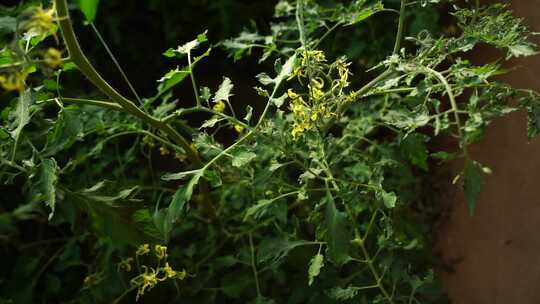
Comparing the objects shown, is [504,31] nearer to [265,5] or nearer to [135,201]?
[135,201]

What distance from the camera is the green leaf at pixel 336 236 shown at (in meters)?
0.82

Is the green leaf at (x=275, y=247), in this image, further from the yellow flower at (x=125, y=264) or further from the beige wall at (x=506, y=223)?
the beige wall at (x=506, y=223)

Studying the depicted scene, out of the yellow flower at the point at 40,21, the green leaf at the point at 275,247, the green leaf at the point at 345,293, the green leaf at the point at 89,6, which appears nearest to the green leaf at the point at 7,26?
the green leaf at the point at 89,6

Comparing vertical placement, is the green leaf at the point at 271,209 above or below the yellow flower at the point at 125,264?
above

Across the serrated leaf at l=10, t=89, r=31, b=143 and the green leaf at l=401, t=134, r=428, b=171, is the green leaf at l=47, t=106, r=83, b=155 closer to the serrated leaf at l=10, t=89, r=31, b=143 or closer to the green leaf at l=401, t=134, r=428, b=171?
the serrated leaf at l=10, t=89, r=31, b=143

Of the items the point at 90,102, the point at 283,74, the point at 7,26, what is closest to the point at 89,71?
the point at 90,102

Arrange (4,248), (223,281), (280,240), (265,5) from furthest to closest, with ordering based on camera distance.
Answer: (265,5)
(4,248)
(223,281)
(280,240)

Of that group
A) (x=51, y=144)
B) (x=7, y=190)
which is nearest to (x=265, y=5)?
(x=7, y=190)

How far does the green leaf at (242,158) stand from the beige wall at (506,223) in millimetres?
748

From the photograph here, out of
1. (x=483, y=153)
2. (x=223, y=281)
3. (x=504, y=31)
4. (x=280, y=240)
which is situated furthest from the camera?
(x=483, y=153)

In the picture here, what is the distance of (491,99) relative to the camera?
801 mm

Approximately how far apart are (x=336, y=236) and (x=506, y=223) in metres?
0.72

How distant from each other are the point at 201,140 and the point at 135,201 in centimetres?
13

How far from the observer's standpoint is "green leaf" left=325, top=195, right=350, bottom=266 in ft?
2.68
